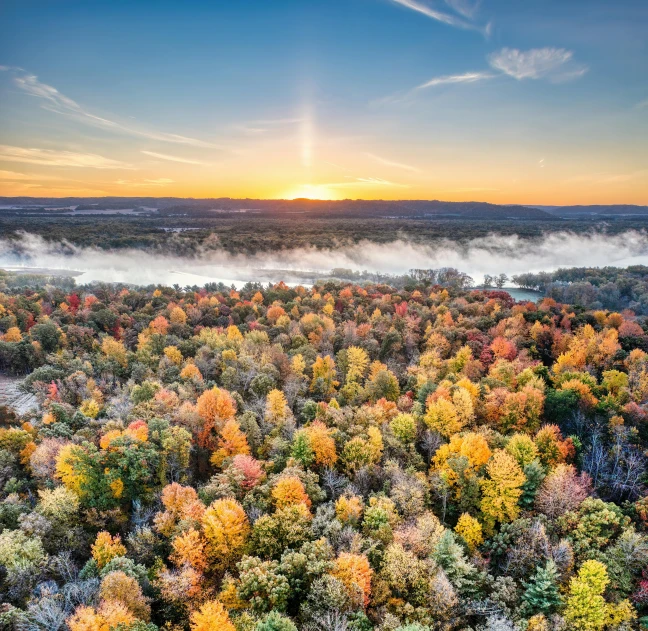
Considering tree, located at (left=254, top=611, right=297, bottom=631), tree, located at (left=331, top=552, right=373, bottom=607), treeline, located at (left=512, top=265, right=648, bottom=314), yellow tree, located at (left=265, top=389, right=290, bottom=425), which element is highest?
treeline, located at (left=512, top=265, right=648, bottom=314)

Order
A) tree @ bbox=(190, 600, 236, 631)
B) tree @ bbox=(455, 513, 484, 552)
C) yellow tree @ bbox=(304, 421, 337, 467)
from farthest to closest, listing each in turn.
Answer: yellow tree @ bbox=(304, 421, 337, 467) < tree @ bbox=(455, 513, 484, 552) < tree @ bbox=(190, 600, 236, 631)

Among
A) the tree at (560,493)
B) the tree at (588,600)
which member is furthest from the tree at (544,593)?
the tree at (560,493)

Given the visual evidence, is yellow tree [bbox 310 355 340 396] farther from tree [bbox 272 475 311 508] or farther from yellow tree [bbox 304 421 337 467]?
tree [bbox 272 475 311 508]

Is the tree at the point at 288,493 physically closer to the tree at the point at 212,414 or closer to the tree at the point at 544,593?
the tree at the point at 212,414

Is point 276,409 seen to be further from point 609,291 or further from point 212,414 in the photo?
point 609,291

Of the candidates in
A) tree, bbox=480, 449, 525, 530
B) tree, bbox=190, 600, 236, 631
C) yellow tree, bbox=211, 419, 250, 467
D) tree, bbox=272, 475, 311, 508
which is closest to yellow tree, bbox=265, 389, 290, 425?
yellow tree, bbox=211, 419, 250, 467

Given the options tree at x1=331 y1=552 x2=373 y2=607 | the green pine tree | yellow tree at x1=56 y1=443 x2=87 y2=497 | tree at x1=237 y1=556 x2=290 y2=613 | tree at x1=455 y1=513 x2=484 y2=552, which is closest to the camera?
tree at x1=237 y1=556 x2=290 y2=613
